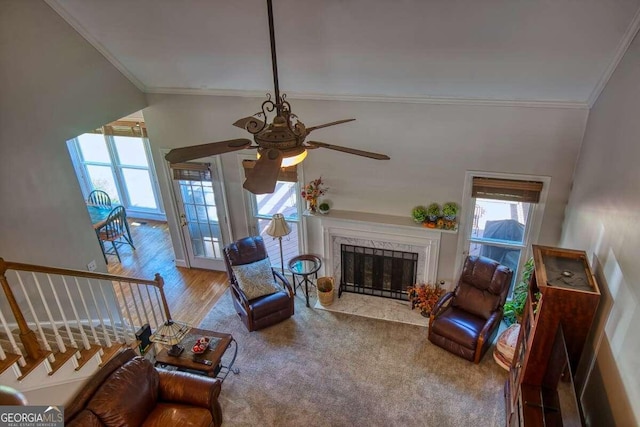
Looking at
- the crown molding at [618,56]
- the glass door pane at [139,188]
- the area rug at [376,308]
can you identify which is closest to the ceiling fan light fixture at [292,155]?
the crown molding at [618,56]

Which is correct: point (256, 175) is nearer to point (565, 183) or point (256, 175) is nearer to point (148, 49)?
point (148, 49)

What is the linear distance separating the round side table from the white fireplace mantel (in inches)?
9.8

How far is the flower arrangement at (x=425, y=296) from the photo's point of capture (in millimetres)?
5582

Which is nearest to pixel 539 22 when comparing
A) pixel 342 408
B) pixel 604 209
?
pixel 604 209

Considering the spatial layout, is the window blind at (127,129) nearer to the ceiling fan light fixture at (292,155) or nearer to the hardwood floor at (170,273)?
the hardwood floor at (170,273)

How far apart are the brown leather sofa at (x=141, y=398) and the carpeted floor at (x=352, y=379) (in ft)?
1.63

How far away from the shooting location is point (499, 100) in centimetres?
451

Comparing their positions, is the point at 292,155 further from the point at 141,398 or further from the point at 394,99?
the point at 141,398

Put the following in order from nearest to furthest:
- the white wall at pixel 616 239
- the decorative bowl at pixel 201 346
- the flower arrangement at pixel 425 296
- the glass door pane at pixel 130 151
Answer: the white wall at pixel 616 239 < the decorative bowl at pixel 201 346 < the flower arrangement at pixel 425 296 < the glass door pane at pixel 130 151

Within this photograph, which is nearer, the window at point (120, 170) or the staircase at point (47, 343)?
the staircase at point (47, 343)

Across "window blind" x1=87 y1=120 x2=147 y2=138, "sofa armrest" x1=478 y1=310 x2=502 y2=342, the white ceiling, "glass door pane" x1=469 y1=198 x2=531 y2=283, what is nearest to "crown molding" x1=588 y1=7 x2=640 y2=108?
the white ceiling

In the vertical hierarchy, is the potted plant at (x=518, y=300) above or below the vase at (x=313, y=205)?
below

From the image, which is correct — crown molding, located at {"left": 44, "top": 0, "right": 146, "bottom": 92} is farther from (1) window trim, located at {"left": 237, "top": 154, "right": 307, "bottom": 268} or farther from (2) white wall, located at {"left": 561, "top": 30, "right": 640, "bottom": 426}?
(2) white wall, located at {"left": 561, "top": 30, "right": 640, "bottom": 426}

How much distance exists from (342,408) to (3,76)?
174 inches
